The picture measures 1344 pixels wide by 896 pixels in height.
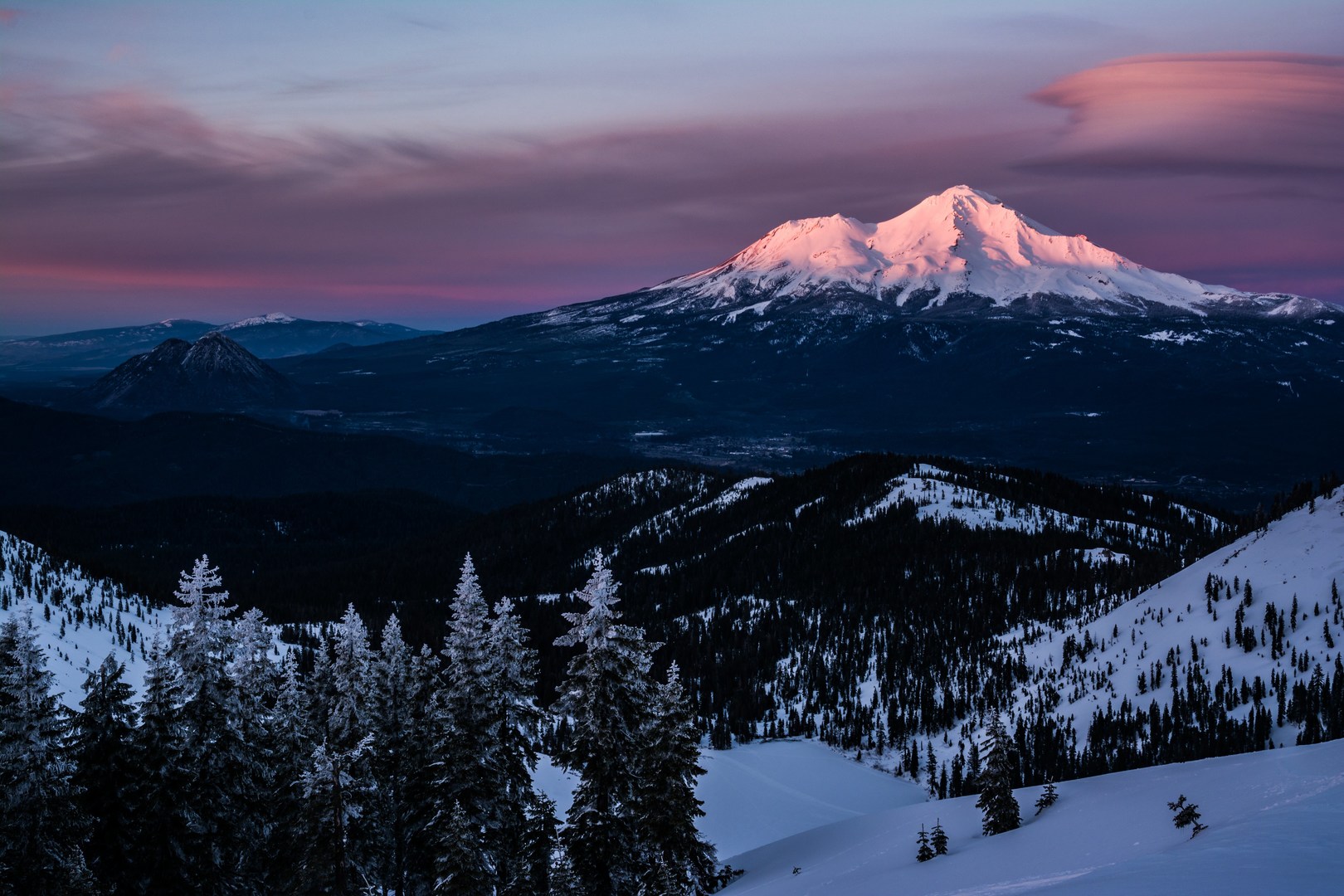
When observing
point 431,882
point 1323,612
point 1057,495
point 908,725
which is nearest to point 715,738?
point 908,725

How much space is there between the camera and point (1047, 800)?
34.6m

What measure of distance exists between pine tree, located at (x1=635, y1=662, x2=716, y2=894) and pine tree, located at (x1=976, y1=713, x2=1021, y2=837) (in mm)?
9815

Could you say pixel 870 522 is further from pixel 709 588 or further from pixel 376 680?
pixel 376 680

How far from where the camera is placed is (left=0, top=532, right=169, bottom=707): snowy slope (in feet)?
302

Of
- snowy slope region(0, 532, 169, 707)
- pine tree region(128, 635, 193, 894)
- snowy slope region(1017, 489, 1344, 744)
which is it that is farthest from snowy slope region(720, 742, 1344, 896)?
snowy slope region(0, 532, 169, 707)

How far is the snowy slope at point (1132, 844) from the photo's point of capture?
18.5 m

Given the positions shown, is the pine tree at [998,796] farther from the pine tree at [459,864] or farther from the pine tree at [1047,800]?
the pine tree at [459,864]

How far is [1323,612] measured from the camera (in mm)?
63375

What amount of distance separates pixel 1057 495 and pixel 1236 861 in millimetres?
176345

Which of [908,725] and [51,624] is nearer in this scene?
[908,725]

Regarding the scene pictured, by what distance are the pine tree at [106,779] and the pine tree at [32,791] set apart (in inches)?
93.5

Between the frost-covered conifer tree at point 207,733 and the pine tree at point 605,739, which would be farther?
the frost-covered conifer tree at point 207,733

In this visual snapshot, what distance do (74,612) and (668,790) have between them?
102 m

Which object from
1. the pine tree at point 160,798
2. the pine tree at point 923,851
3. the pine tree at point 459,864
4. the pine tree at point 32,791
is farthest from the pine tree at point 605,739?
the pine tree at point 32,791
